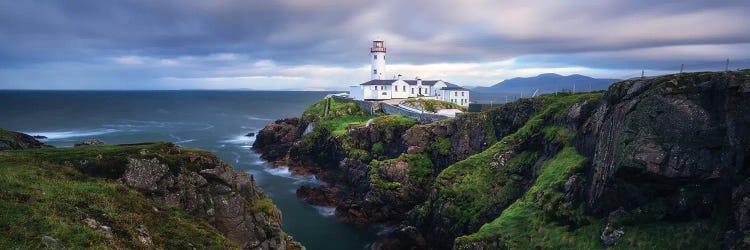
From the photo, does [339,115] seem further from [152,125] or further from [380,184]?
[152,125]

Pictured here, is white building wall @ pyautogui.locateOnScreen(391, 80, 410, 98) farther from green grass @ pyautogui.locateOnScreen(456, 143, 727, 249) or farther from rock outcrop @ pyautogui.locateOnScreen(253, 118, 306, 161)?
green grass @ pyautogui.locateOnScreen(456, 143, 727, 249)

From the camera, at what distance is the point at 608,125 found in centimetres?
2862

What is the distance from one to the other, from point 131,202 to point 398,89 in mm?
81898

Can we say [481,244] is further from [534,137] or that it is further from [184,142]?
[184,142]

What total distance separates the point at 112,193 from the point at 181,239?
394cm

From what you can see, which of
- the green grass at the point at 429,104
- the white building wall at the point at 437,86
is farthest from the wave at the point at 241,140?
the white building wall at the point at 437,86

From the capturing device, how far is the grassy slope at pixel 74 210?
45.3ft

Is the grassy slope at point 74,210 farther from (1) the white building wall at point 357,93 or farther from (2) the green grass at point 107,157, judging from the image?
(1) the white building wall at point 357,93

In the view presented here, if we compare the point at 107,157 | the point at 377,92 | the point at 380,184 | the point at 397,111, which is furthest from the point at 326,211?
the point at 377,92

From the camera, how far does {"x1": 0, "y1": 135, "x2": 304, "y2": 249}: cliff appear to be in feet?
47.1

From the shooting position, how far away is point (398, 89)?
97875 mm

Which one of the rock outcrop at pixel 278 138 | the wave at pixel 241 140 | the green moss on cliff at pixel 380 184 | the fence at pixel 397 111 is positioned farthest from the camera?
the wave at pixel 241 140

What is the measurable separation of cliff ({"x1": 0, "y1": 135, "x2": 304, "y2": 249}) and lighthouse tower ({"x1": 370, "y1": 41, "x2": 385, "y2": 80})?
82.4 meters

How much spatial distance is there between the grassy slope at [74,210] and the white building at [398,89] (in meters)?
76.4
